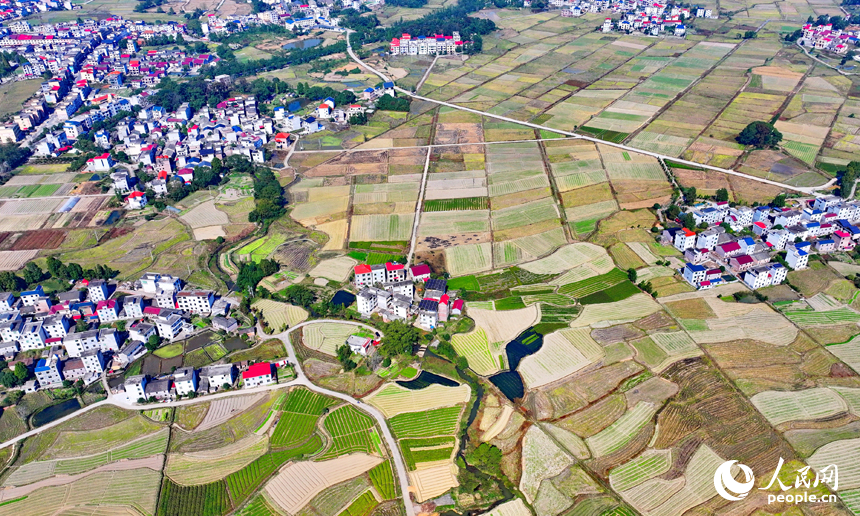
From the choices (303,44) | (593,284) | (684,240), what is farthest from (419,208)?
(303,44)

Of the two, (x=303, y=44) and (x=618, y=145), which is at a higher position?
(x=303, y=44)

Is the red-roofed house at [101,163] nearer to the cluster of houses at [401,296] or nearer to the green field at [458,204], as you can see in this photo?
the green field at [458,204]

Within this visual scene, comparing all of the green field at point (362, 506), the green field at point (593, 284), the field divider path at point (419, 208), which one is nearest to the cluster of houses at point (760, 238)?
the green field at point (593, 284)

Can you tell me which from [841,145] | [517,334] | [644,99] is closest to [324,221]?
[517,334]

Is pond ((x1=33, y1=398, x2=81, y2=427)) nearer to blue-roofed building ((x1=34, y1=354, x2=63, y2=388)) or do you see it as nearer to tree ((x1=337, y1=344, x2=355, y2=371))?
blue-roofed building ((x1=34, y1=354, x2=63, y2=388))

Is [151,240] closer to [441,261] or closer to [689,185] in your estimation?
[441,261]

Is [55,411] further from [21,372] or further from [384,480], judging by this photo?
[384,480]
